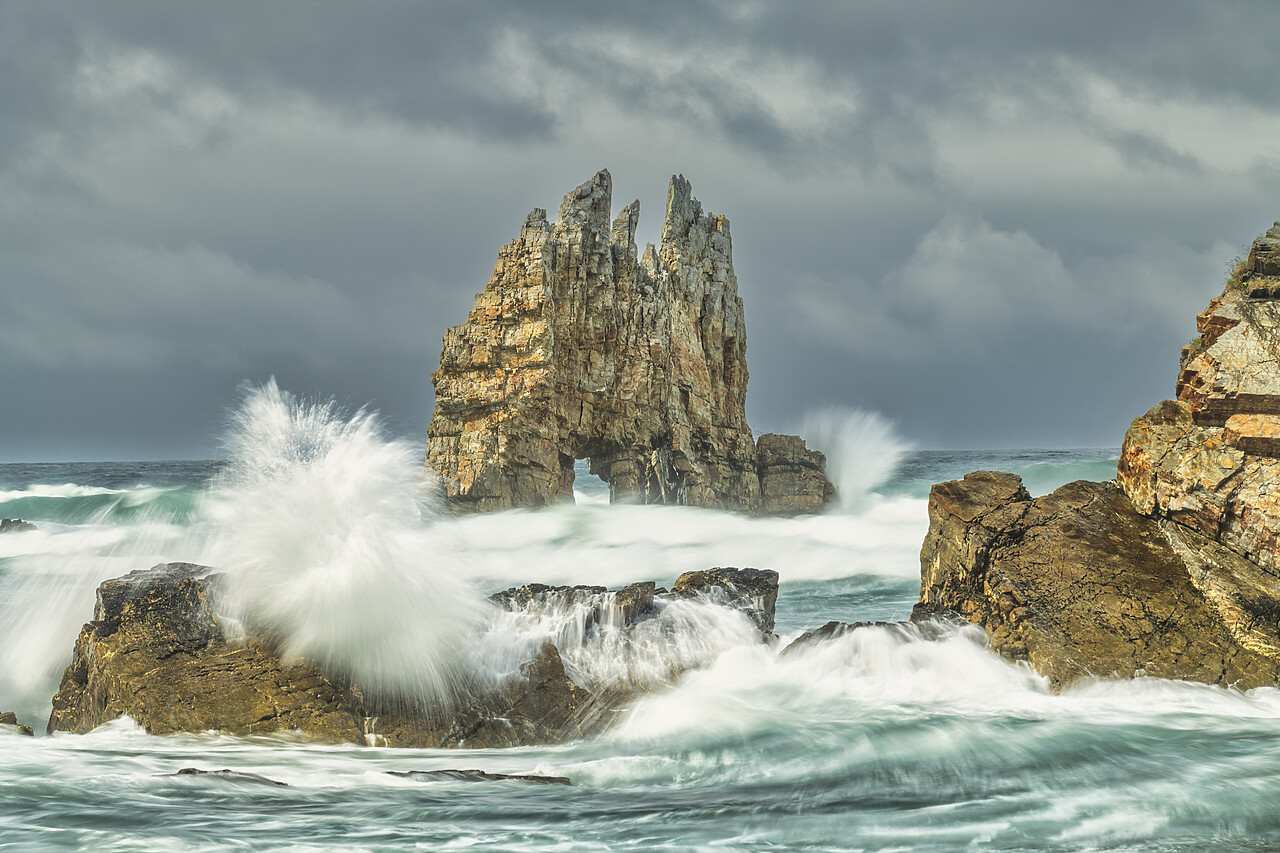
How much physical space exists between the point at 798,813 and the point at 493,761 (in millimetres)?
2318

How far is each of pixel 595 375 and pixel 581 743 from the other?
23894 millimetres

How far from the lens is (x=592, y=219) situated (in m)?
30.2

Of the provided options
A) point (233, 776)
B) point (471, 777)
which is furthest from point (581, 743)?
point (233, 776)

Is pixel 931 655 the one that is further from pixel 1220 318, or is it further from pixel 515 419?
pixel 515 419

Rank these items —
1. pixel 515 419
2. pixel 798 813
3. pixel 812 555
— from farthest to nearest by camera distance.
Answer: pixel 515 419 < pixel 812 555 < pixel 798 813

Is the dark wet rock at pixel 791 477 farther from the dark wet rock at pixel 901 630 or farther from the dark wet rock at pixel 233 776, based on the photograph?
the dark wet rock at pixel 233 776

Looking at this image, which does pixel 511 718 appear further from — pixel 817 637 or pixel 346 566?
pixel 817 637

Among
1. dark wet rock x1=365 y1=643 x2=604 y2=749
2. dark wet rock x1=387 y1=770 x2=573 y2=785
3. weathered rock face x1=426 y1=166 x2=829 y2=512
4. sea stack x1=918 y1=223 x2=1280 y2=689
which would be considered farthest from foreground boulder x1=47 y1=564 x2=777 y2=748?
weathered rock face x1=426 y1=166 x2=829 y2=512

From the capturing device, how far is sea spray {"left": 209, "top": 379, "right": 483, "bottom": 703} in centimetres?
699

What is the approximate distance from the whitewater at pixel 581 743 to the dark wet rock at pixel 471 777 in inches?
4.3

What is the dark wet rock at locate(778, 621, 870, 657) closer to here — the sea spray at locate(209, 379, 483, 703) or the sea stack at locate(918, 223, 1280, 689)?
the sea stack at locate(918, 223, 1280, 689)

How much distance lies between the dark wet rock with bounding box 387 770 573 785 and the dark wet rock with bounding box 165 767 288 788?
2.45 feet

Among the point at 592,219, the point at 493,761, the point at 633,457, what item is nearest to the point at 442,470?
the point at 633,457

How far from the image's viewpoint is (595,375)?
1184 inches
